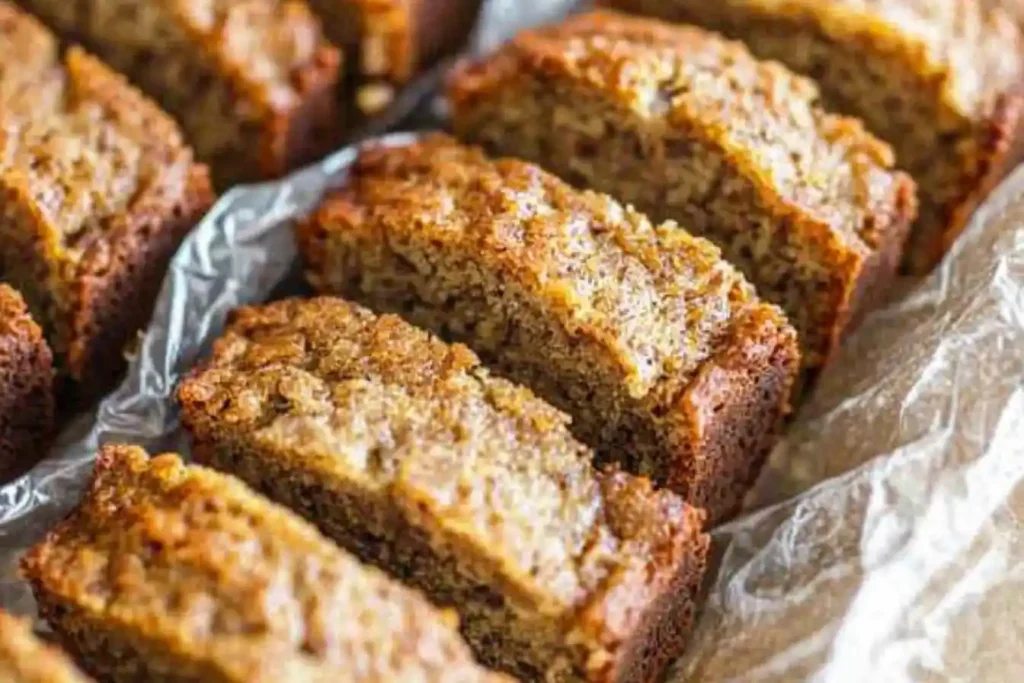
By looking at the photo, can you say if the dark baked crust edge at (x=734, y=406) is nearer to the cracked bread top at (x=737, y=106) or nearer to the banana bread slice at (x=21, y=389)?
the cracked bread top at (x=737, y=106)

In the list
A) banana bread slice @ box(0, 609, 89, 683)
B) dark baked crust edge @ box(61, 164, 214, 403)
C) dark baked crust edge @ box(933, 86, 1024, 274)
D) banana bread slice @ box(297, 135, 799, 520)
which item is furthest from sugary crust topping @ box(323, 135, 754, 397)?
banana bread slice @ box(0, 609, 89, 683)

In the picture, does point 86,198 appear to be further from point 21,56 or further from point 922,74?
point 922,74

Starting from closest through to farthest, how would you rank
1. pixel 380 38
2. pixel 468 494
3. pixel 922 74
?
pixel 468 494
pixel 922 74
pixel 380 38

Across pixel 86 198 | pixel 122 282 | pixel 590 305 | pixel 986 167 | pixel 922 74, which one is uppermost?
pixel 922 74

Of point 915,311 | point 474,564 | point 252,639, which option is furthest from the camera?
point 915,311

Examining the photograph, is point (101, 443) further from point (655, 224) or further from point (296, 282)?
point (655, 224)

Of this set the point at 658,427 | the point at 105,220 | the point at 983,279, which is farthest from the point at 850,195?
the point at 105,220

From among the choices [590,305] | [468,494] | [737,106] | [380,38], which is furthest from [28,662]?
[380,38]
